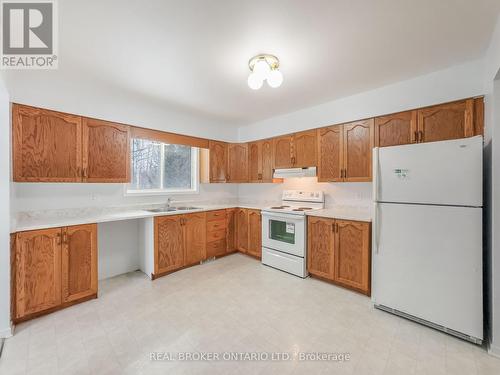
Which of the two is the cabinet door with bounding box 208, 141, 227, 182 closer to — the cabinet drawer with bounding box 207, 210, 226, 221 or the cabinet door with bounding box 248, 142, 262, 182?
the cabinet door with bounding box 248, 142, 262, 182

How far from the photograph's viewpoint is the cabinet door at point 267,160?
3971 mm

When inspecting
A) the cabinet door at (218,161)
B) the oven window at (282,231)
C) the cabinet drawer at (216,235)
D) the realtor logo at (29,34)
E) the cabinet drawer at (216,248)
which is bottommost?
the cabinet drawer at (216,248)

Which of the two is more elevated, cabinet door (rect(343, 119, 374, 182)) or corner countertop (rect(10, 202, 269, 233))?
cabinet door (rect(343, 119, 374, 182))

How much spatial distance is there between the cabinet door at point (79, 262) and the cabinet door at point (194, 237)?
1.17 meters

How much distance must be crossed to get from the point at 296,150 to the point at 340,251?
166 centimetres

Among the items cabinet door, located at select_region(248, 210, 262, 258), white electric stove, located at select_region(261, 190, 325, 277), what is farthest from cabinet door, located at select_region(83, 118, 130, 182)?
white electric stove, located at select_region(261, 190, 325, 277)

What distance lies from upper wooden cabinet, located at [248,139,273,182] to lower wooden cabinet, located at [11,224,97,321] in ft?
8.53

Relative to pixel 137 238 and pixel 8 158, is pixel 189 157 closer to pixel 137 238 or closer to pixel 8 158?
pixel 137 238

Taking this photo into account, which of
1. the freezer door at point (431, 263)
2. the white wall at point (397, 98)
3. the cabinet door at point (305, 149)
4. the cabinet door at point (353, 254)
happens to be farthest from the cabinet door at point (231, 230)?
the freezer door at point (431, 263)

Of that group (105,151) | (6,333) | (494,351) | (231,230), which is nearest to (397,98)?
(494,351)

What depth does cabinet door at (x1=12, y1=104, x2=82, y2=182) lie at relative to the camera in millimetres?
2232

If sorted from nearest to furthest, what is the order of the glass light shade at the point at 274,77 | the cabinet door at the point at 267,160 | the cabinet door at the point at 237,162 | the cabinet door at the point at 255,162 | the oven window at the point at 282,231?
the glass light shade at the point at 274,77, the oven window at the point at 282,231, the cabinet door at the point at 267,160, the cabinet door at the point at 255,162, the cabinet door at the point at 237,162

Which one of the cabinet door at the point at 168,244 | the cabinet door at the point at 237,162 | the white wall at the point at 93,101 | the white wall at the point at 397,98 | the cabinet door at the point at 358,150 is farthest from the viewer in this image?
the cabinet door at the point at 237,162

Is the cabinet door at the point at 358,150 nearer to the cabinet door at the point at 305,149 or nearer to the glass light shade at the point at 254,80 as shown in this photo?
the cabinet door at the point at 305,149
